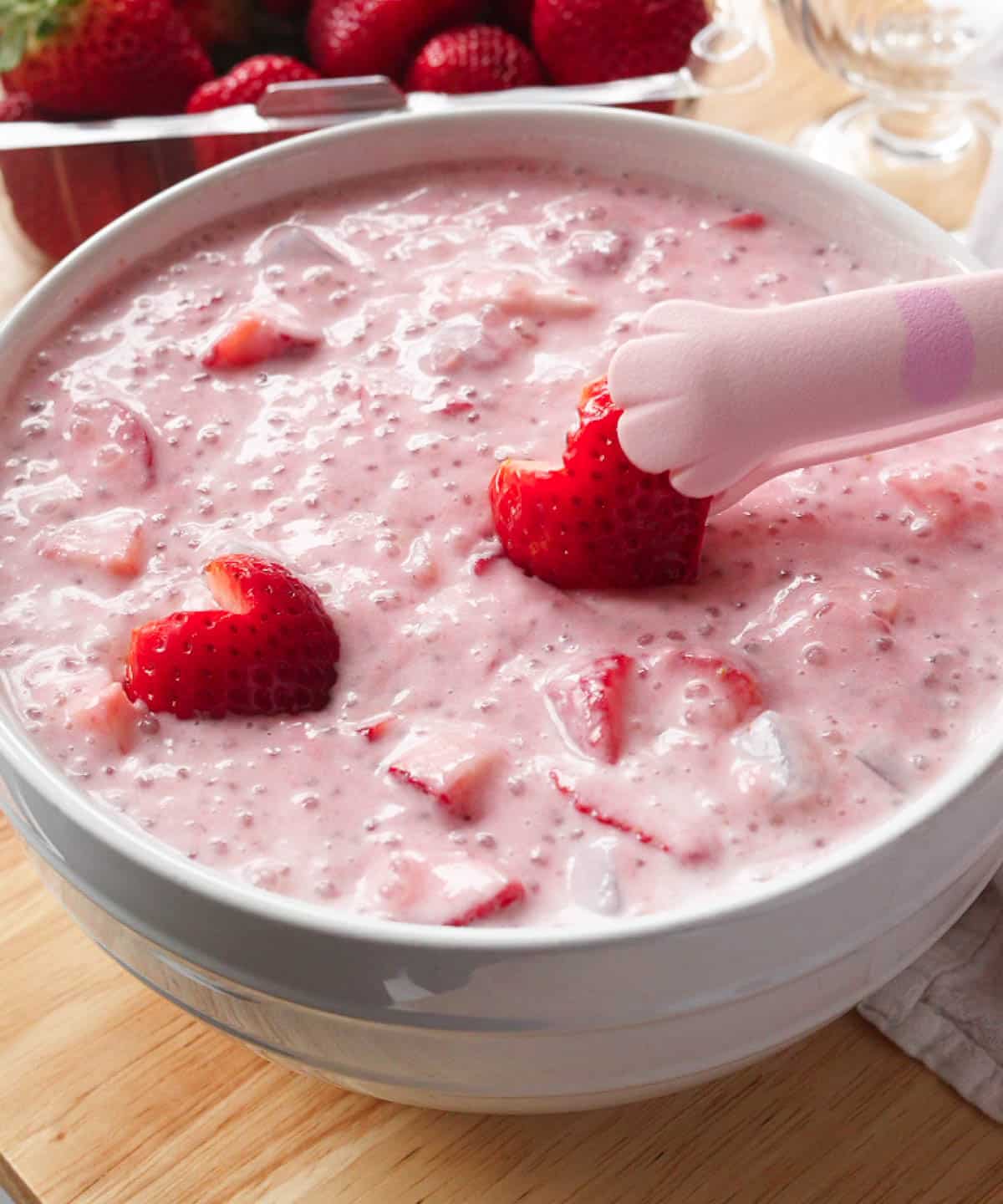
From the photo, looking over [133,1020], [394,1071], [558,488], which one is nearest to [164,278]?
[558,488]

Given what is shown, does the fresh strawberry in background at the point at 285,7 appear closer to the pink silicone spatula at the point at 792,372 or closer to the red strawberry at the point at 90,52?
the red strawberry at the point at 90,52

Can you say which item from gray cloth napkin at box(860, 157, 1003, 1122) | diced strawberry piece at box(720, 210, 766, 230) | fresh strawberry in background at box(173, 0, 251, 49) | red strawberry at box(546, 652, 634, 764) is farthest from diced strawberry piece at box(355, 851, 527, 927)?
fresh strawberry in background at box(173, 0, 251, 49)

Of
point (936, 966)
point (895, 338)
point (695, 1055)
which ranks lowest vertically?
point (936, 966)

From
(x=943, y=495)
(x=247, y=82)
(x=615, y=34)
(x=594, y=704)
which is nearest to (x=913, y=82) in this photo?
(x=615, y=34)

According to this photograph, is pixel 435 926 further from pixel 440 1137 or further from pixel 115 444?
pixel 115 444

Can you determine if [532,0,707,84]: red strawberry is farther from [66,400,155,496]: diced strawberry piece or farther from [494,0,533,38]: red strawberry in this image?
[66,400,155,496]: diced strawberry piece

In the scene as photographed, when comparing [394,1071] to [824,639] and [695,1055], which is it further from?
[824,639]
